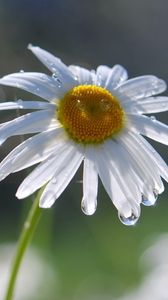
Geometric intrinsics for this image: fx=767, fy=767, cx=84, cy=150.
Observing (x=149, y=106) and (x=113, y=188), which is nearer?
(x=113, y=188)

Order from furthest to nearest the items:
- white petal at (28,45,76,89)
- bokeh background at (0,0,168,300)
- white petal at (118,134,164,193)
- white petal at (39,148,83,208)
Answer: bokeh background at (0,0,168,300) < white petal at (28,45,76,89) < white petal at (118,134,164,193) < white petal at (39,148,83,208)

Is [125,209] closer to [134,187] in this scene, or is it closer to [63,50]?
[134,187]

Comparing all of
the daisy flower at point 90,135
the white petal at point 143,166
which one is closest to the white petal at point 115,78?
the daisy flower at point 90,135

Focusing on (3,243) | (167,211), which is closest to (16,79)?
(3,243)

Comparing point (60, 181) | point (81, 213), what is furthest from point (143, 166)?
point (81, 213)

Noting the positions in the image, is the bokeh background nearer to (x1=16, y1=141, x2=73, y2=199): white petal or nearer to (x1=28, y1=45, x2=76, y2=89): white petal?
(x1=28, y1=45, x2=76, y2=89): white petal

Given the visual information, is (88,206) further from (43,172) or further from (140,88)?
(140,88)

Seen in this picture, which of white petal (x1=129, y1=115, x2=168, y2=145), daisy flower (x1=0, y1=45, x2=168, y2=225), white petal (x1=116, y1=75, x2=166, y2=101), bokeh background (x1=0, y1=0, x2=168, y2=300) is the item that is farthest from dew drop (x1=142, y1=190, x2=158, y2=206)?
bokeh background (x1=0, y1=0, x2=168, y2=300)
